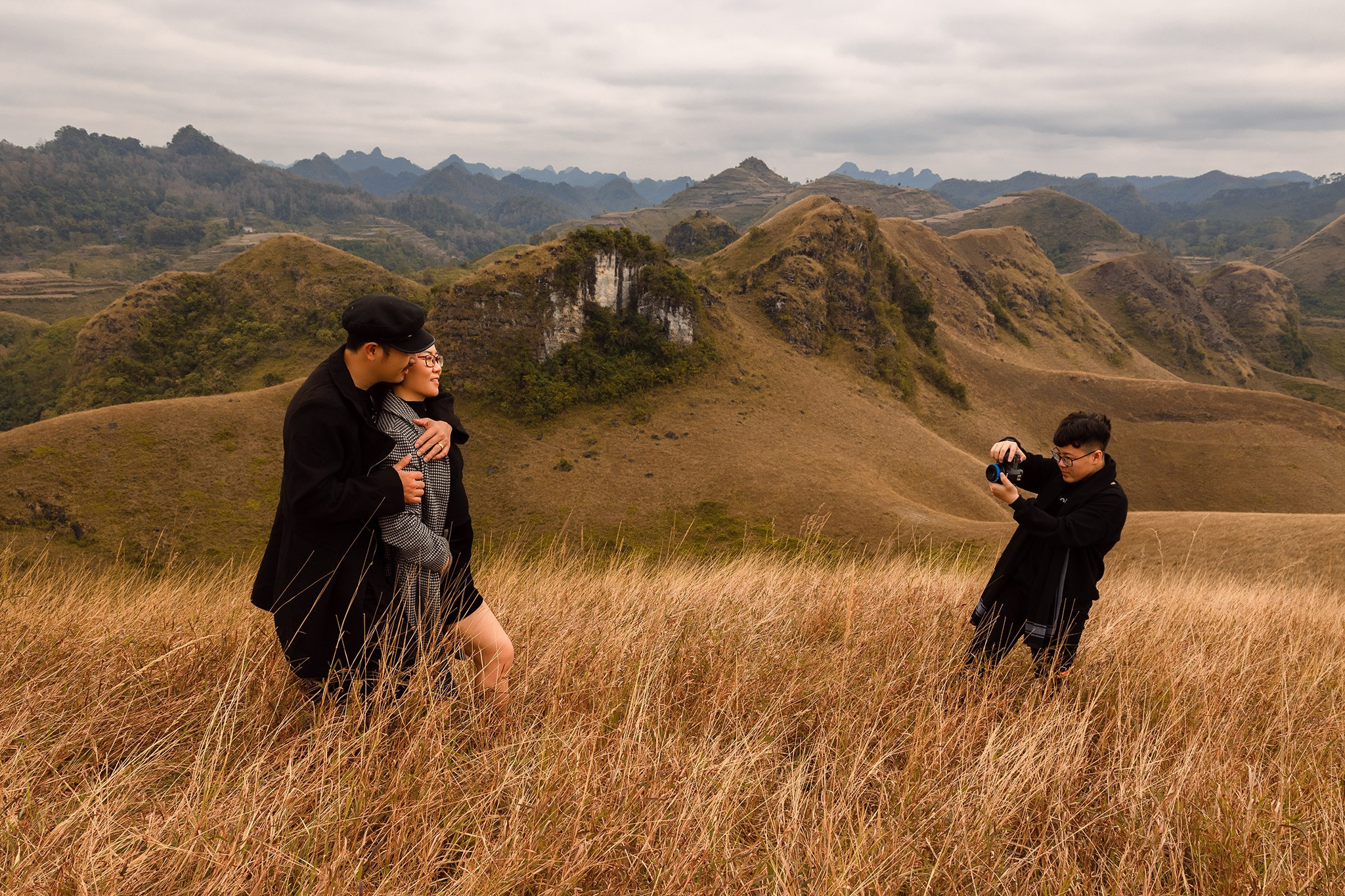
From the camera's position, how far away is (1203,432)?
65312mm

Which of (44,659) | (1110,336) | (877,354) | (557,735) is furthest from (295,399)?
(1110,336)

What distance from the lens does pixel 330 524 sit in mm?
2551

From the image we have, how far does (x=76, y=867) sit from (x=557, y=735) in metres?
1.38

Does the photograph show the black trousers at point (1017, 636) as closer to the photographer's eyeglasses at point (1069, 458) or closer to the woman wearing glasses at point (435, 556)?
the photographer's eyeglasses at point (1069, 458)

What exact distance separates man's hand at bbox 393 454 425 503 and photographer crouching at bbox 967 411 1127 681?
2.89 m

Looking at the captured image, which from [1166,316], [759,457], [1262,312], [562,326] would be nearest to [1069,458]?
[759,457]

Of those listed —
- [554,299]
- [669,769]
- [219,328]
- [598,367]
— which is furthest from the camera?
[219,328]

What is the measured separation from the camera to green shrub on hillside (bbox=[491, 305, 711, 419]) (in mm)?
57781

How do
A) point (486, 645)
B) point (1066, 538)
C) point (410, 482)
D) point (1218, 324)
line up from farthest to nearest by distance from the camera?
point (1218, 324)
point (1066, 538)
point (486, 645)
point (410, 482)

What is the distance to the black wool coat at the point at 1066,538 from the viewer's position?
3.39 meters

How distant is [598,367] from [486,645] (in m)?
59.1

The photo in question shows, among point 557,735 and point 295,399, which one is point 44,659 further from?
point 557,735

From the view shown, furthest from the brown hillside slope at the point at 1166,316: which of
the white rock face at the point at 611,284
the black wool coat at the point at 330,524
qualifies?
the black wool coat at the point at 330,524

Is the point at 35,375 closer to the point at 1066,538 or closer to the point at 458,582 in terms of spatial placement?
the point at 458,582
